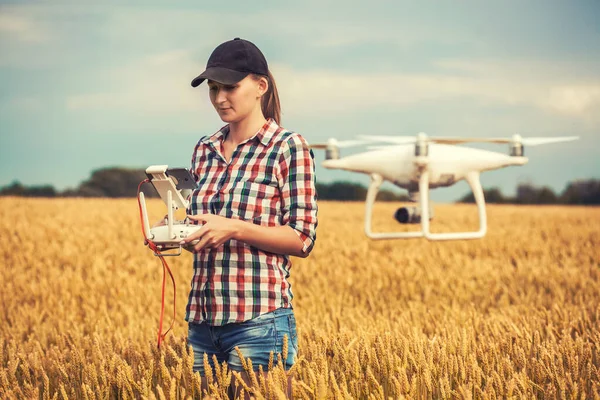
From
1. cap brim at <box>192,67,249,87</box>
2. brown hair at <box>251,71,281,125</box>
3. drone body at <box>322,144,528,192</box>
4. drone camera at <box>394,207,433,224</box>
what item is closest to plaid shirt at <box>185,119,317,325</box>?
brown hair at <box>251,71,281,125</box>

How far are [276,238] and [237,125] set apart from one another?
0.59 metres

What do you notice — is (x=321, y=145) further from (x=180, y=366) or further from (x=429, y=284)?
(x=180, y=366)

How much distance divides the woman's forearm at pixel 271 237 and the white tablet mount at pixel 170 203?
7.7 inches

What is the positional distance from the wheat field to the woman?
204 millimetres

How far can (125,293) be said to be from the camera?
9.06 metres

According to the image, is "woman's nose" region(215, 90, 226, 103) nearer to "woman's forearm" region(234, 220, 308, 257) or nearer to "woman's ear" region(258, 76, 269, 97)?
"woman's ear" region(258, 76, 269, 97)

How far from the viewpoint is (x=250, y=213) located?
3.34 m

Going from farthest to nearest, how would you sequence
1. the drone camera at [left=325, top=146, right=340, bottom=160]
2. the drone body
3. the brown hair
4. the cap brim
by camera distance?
the drone camera at [left=325, top=146, right=340, bottom=160] → the drone body → the brown hair → the cap brim

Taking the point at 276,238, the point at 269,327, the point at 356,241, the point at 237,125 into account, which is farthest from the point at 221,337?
the point at 356,241

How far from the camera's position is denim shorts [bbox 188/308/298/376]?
11.0ft

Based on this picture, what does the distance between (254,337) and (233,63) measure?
1206 millimetres

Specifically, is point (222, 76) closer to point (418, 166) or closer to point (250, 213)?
point (250, 213)

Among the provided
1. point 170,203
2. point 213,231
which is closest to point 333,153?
point 170,203

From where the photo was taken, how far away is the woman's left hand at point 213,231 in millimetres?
3064
